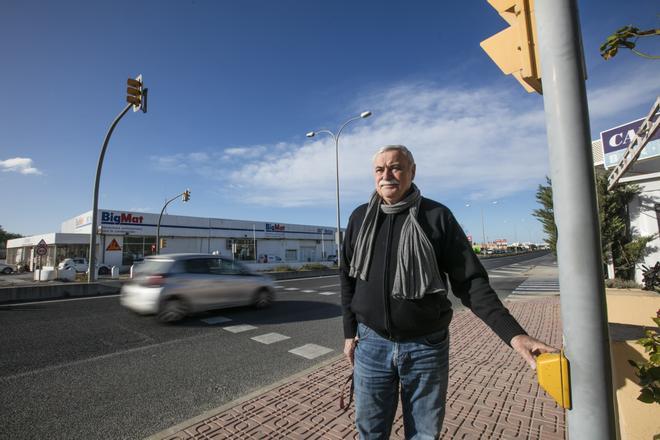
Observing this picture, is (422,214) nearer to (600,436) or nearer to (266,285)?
(600,436)

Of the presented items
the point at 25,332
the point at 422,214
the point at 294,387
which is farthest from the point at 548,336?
the point at 25,332

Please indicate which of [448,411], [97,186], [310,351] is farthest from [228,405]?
[97,186]

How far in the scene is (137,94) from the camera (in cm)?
1092

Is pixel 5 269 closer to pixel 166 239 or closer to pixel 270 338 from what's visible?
pixel 166 239

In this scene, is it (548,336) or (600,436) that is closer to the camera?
(600,436)

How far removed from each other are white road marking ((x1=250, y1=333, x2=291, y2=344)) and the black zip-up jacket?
4.79m

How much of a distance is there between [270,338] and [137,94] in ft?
30.4

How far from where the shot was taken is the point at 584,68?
1349 millimetres

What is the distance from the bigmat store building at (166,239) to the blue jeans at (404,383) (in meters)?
29.5

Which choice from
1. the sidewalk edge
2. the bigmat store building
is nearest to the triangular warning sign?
the bigmat store building

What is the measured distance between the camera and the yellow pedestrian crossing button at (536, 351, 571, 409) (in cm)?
124

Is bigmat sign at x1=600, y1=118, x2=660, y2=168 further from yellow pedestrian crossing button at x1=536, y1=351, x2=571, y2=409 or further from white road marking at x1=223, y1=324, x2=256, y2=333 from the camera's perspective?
yellow pedestrian crossing button at x1=536, y1=351, x2=571, y2=409

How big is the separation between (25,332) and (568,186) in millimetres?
9271

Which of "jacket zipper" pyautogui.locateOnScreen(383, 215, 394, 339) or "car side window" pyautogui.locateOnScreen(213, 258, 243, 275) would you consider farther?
"car side window" pyautogui.locateOnScreen(213, 258, 243, 275)
